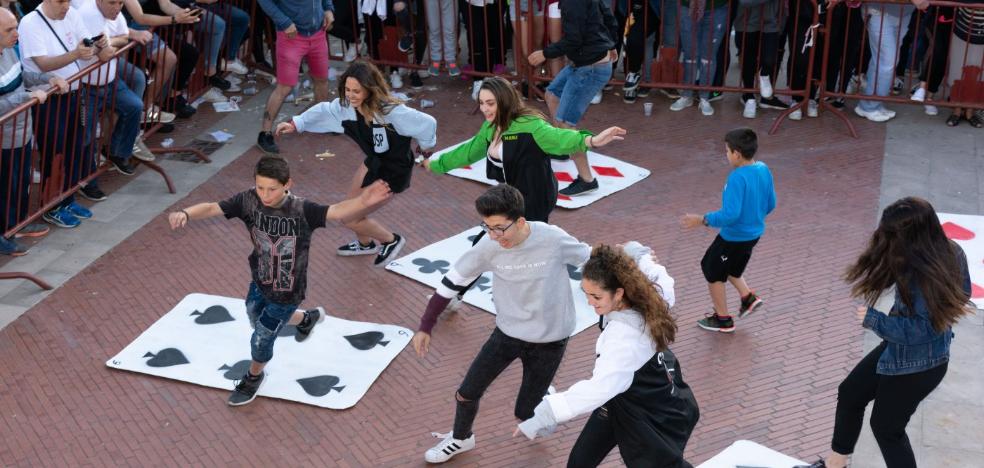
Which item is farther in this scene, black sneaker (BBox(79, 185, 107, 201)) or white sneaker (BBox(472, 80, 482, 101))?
white sneaker (BBox(472, 80, 482, 101))

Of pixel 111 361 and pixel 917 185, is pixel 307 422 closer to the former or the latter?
pixel 111 361

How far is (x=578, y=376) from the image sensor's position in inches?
285

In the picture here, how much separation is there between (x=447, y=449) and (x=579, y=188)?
3.79 m

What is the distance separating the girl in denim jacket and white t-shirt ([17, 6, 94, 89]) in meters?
6.43

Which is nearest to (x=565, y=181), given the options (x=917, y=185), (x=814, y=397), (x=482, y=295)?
(x=482, y=295)

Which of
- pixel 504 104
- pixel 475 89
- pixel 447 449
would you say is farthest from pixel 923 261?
pixel 475 89

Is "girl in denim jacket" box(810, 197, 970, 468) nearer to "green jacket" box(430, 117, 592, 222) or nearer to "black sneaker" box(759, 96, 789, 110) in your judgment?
"green jacket" box(430, 117, 592, 222)

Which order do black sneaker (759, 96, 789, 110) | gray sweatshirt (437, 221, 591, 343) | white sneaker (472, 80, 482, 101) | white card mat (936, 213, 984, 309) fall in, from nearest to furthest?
gray sweatshirt (437, 221, 591, 343) → white card mat (936, 213, 984, 309) → black sneaker (759, 96, 789, 110) → white sneaker (472, 80, 482, 101)

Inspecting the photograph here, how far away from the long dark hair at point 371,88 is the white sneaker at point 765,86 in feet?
15.3

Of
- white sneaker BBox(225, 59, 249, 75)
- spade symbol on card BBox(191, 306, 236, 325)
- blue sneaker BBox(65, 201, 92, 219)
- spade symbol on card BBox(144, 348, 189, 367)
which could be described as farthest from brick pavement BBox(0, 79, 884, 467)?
white sneaker BBox(225, 59, 249, 75)

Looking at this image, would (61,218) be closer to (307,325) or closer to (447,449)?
(307,325)

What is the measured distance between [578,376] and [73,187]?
14.9ft

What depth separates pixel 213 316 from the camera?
796 cm

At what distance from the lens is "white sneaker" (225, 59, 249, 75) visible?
12414mm
